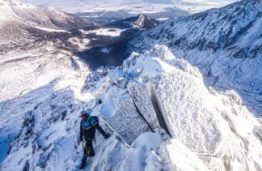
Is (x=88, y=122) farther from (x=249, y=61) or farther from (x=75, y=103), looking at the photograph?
(x=249, y=61)

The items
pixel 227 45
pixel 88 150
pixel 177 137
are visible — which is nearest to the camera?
pixel 177 137

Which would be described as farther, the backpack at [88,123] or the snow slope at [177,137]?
the backpack at [88,123]

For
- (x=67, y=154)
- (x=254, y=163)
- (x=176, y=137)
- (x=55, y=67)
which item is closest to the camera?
(x=176, y=137)

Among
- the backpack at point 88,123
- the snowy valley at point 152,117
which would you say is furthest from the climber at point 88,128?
the snowy valley at point 152,117

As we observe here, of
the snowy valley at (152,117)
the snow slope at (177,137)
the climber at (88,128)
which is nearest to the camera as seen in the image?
the snow slope at (177,137)

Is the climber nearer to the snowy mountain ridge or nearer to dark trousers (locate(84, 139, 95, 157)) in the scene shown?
dark trousers (locate(84, 139, 95, 157))

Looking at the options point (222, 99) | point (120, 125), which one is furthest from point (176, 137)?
point (222, 99)

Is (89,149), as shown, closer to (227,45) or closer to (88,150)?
(88,150)

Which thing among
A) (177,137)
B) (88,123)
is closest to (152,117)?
(177,137)

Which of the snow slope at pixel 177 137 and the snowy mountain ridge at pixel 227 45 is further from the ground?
the snow slope at pixel 177 137

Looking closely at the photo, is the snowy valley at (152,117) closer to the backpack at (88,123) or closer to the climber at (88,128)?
the climber at (88,128)

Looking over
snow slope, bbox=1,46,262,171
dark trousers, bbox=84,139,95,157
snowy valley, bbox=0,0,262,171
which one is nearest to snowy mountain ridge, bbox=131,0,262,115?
snowy valley, bbox=0,0,262,171
